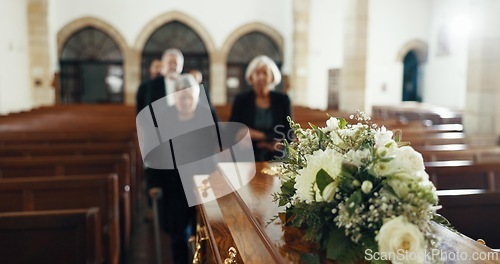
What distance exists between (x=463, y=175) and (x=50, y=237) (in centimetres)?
253

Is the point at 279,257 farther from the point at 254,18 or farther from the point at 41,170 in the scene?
the point at 254,18

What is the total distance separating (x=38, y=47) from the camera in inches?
517

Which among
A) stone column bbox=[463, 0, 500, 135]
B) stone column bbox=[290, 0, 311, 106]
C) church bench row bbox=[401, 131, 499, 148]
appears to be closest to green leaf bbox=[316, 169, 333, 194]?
church bench row bbox=[401, 131, 499, 148]

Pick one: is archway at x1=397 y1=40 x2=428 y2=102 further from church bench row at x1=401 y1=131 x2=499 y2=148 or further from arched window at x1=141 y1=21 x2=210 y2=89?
church bench row at x1=401 y1=131 x2=499 y2=148

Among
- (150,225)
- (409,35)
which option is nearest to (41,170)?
(150,225)

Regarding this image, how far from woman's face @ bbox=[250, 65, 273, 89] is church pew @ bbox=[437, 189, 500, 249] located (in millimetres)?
1620

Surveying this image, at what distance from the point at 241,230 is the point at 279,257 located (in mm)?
361

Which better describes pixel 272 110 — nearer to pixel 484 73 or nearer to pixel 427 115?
pixel 484 73

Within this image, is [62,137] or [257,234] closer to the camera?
[257,234]

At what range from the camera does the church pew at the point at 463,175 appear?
317 cm

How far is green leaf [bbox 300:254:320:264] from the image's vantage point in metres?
1.15

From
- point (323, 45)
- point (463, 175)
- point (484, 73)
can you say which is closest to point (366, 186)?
point (463, 175)

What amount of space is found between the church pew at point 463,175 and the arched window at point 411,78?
42.3 feet

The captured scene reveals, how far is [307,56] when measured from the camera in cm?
1410
